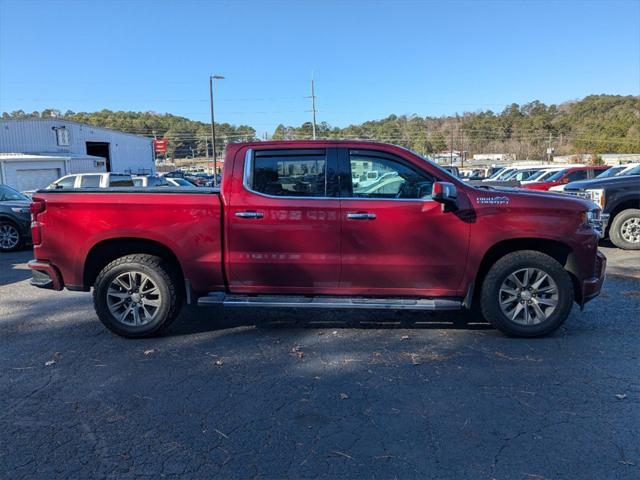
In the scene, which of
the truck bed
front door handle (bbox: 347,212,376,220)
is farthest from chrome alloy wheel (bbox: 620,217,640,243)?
the truck bed

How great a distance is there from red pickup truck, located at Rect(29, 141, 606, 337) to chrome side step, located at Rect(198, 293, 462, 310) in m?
0.01

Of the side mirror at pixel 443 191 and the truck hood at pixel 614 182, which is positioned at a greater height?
the side mirror at pixel 443 191

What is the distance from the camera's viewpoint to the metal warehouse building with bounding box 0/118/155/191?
26000 millimetres

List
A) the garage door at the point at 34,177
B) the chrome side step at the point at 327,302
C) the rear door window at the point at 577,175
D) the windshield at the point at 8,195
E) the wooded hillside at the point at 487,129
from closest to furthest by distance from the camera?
the chrome side step at the point at 327,302 < the windshield at the point at 8,195 < the rear door window at the point at 577,175 < the garage door at the point at 34,177 < the wooded hillside at the point at 487,129

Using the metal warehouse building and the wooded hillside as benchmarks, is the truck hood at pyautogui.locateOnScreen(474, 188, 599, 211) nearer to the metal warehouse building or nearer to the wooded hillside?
the metal warehouse building

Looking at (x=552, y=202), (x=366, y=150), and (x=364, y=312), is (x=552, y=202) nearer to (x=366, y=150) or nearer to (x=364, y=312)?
(x=366, y=150)

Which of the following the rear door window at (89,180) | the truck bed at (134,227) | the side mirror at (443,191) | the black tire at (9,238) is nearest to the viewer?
the side mirror at (443,191)

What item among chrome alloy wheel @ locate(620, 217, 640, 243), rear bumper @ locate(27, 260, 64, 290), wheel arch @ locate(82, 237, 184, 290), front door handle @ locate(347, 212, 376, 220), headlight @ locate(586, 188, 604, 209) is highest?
front door handle @ locate(347, 212, 376, 220)

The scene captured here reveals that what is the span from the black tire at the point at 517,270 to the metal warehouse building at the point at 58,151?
84.1 feet

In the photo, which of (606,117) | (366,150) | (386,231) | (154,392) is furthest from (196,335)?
(606,117)

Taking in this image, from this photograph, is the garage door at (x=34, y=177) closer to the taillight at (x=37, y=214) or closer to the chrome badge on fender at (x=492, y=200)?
the taillight at (x=37, y=214)

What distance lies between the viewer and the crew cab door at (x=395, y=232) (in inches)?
189

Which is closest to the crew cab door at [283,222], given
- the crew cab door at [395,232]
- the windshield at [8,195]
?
the crew cab door at [395,232]

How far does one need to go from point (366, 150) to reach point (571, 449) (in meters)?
3.13
